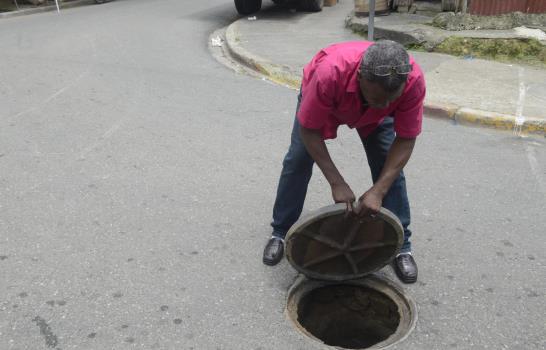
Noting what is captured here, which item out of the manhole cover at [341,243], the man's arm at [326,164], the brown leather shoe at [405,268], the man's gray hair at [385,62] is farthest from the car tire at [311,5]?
the man's gray hair at [385,62]

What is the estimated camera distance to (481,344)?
2.57m

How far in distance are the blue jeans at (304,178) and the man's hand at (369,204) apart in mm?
400

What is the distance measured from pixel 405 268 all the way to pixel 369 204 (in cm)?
75

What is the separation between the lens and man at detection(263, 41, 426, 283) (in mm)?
2117

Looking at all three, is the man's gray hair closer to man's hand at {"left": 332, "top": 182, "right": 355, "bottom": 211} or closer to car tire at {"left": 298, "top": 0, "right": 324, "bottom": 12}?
man's hand at {"left": 332, "top": 182, "right": 355, "bottom": 211}

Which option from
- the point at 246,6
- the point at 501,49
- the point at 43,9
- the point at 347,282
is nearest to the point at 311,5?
the point at 246,6

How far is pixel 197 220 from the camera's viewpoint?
359 centimetres

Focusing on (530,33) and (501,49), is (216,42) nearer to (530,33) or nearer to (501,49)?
(501,49)

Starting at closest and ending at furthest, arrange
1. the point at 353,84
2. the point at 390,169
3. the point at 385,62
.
Answer: the point at 385,62 → the point at 353,84 → the point at 390,169

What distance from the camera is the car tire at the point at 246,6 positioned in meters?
11.9

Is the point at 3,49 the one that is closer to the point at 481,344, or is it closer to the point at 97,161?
the point at 97,161

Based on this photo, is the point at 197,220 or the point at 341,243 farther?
the point at 197,220

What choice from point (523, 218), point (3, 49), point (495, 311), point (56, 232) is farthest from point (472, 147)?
point (3, 49)

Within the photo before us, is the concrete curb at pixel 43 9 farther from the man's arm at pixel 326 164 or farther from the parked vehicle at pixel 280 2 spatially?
the man's arm at pixel 326 164
